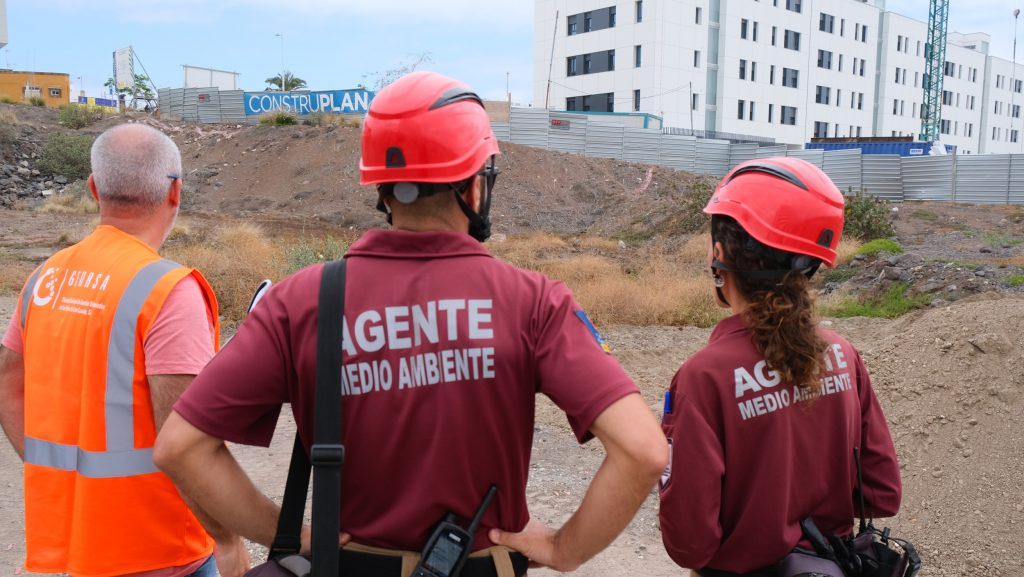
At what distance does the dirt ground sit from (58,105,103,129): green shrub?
35.6 ft

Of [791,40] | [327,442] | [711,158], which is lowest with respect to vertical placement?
[327,442]

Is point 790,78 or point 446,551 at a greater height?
point 790,78

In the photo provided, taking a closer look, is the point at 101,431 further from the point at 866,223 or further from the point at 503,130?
the point at 503,130

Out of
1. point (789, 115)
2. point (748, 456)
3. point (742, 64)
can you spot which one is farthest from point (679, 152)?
point (748, 456)

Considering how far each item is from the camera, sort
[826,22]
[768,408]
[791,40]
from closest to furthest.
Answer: [768,408] < [791,40] < [826,22]

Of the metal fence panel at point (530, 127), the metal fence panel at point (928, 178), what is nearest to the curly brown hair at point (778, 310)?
the metal fence panel at point (928, 178)

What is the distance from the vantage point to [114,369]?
7.52 feet

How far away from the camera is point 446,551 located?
165 centimetres

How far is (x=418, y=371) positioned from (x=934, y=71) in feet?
259

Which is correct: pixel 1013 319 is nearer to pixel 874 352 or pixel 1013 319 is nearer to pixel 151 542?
pixel 874 352

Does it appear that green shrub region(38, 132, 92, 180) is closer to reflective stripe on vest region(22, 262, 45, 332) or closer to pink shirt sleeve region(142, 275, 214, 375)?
reflective stripe on vest region(22, 262, 45, 332)

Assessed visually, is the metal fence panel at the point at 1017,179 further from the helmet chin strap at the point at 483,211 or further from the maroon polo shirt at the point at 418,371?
the maroon polo shirt at the point at 418,371

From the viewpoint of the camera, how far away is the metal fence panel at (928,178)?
102 feet

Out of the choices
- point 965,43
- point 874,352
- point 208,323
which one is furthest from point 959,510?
point 965,43
